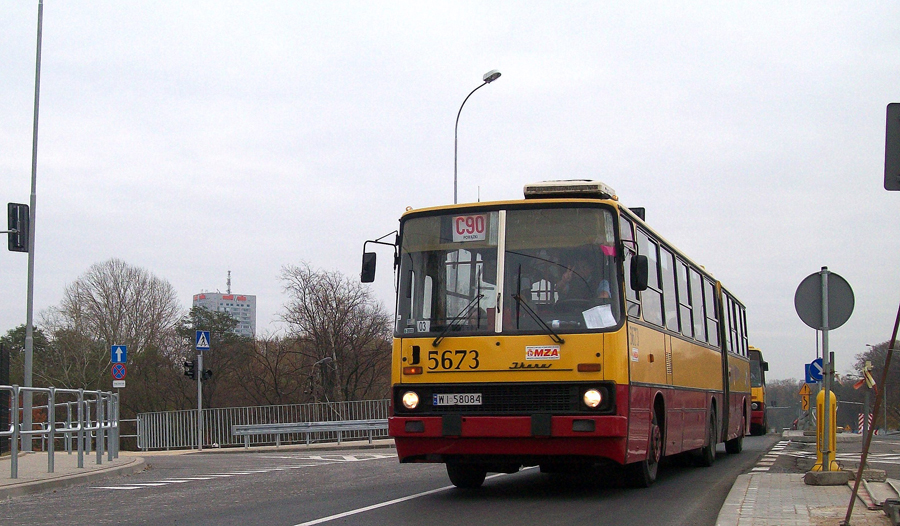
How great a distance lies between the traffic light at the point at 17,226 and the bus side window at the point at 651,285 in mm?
16525

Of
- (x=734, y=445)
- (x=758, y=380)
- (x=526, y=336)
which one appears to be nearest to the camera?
(x=526, y=336)

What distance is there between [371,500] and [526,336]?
94.1 inches

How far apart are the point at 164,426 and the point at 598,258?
2741 centimetres

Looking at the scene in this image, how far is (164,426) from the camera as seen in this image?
114ft

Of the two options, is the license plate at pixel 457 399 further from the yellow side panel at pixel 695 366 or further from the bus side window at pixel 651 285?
the yellow side panel at pixel 695 366

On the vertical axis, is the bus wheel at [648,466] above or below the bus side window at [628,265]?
below

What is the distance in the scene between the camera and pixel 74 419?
56.9 feet

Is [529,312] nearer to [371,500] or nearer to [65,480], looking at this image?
[371,500]

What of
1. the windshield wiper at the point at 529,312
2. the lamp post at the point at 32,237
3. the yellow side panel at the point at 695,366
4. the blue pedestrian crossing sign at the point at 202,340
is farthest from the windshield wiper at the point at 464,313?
the blue pedestrian crossing sign at the point at 202,340

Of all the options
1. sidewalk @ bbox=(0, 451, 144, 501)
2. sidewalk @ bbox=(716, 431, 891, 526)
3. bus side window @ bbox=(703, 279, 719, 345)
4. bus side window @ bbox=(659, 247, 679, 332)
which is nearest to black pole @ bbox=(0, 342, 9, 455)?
sidewalk @ bbox=(0, 451, 144, 501)

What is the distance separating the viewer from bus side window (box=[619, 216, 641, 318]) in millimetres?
10672

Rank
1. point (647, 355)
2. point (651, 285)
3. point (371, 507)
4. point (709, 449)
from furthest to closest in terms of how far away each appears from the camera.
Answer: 1. point (709, 449)
2. point (651, 285)
3. point (647, 355)
4. point (371, 507)

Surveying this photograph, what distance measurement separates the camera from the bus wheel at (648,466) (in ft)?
37.7

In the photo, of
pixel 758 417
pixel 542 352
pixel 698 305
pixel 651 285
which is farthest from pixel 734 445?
pixel 758 417
